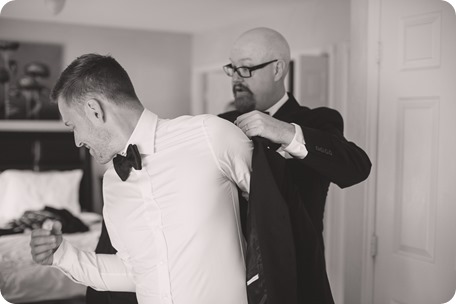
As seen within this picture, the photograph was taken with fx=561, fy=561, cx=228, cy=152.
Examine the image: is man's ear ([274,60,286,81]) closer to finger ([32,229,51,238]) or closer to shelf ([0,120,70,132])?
finger ([32,229,51,238])

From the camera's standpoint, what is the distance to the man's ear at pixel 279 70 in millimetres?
2193

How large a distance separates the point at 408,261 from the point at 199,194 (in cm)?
141

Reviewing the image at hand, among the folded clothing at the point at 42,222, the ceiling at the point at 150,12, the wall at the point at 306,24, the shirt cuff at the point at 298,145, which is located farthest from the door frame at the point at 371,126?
the ceiling at the point at 150,12

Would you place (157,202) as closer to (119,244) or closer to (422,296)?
(119,244)

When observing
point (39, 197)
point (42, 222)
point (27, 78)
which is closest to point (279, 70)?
point (42, 222)

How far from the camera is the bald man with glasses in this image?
1.70 metres

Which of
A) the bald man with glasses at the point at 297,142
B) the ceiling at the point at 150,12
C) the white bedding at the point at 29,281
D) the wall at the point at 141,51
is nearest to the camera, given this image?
the bald man with glasses at the point at 297,142

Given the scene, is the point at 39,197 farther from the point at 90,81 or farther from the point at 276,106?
the point at 90,81

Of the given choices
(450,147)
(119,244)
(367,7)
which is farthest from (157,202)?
(367,7)

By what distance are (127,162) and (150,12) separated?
4679 millimetres

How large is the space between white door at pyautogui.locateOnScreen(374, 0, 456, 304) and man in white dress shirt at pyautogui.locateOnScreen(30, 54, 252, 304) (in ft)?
3.72

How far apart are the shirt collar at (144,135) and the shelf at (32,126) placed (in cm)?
536

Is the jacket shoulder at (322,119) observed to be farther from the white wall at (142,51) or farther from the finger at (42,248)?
the white wall at (142,51)

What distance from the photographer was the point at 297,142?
1.73 metres
